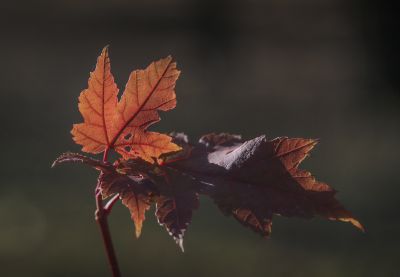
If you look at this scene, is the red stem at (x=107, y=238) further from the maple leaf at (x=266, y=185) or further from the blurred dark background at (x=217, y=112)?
the blurred dark background at (x=217, y=112)

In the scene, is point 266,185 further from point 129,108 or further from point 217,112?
point 217,112

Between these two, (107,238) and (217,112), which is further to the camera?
(217,112)

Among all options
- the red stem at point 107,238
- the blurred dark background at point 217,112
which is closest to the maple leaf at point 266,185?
the red stem at point 107,238

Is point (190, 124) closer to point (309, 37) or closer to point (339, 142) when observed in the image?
point (339, 142)

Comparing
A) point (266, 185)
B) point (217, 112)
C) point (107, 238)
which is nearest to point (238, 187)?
point (266, 185)

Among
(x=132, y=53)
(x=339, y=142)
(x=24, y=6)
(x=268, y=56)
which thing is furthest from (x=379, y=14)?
(x=24, y=6)

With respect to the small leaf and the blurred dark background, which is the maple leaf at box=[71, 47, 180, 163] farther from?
the blurred dark background
